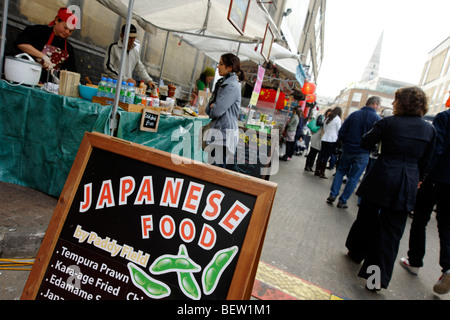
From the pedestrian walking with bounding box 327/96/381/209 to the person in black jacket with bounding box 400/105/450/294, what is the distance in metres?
2.19

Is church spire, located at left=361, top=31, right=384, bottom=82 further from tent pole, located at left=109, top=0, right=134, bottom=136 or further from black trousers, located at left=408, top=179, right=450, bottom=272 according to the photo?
tent pole, located at left=109, top=0, right=134, bottom=136

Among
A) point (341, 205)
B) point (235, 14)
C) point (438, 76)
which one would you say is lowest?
point (341, 205)

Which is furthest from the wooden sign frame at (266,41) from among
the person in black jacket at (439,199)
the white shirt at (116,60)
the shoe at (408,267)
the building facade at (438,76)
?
the building facade at (438,76)

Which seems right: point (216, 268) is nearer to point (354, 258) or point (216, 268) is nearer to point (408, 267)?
point (354, 258)

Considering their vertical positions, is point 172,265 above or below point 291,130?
below

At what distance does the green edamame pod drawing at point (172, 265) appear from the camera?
4.52 ft

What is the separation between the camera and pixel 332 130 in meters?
7.83

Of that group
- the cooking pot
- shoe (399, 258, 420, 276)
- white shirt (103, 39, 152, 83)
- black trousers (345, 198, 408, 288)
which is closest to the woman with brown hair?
white shirt (103, 39, 152, 83)

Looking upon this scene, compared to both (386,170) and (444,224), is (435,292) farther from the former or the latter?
(386,170)

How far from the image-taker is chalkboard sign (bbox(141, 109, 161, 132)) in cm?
338

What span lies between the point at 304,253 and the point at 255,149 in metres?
3.17

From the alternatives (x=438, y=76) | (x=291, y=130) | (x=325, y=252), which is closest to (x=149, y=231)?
(x=325, y=252)

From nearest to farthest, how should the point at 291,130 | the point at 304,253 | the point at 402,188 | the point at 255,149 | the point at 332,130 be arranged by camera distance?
the point at 402,188 < the point at 304,253 < the point at 255,149 < the point at 332,130 < the point at 291,130

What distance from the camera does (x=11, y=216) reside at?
99.8 inches
